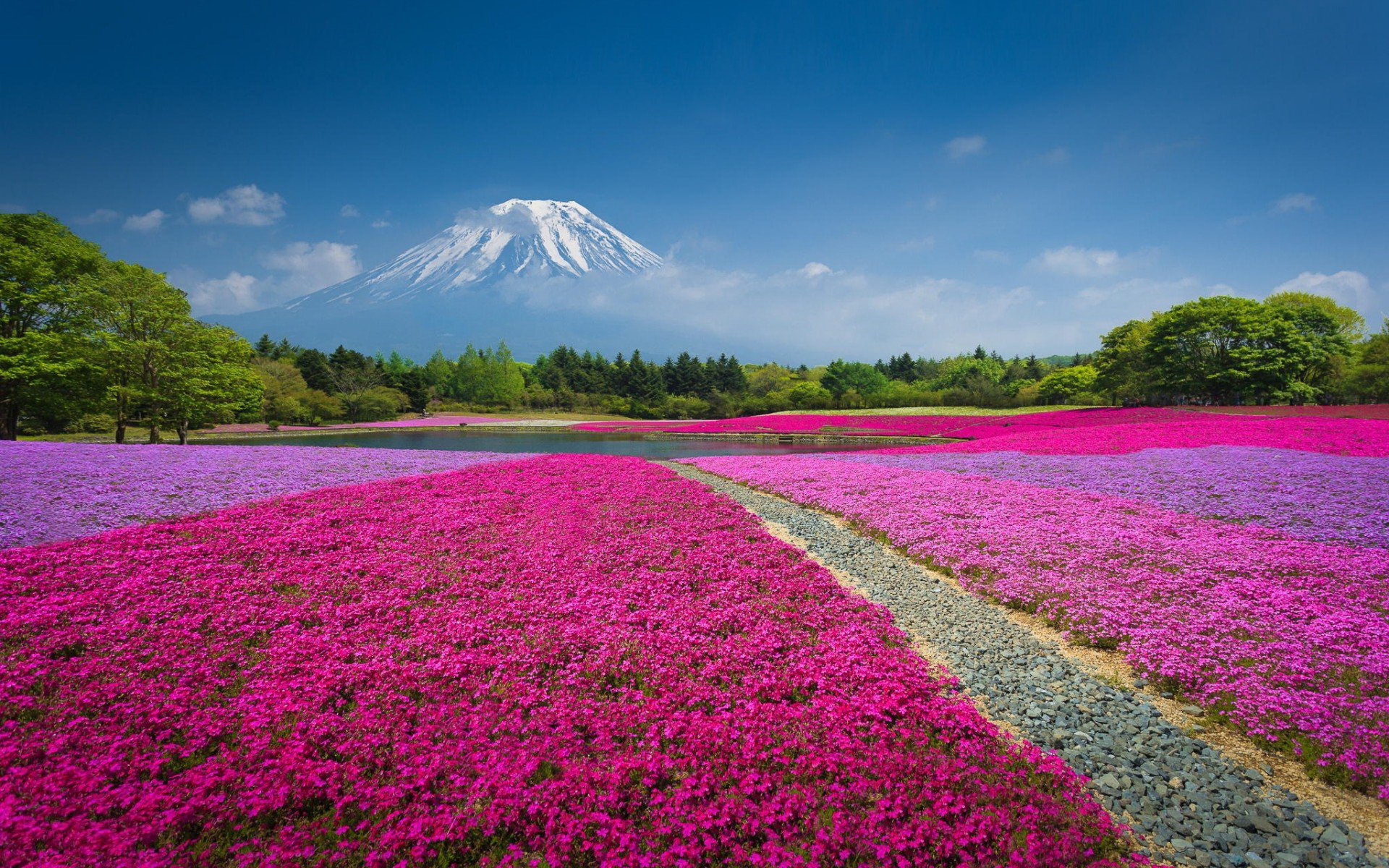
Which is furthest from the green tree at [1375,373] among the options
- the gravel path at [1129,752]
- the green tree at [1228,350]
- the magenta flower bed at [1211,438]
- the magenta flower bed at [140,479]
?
the magenta flower bed at [140,479]

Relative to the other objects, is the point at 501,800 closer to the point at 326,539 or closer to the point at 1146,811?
the point at 1146,811

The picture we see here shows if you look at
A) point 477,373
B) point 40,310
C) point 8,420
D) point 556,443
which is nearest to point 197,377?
point 40,310

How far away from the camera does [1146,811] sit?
4582 millimetres

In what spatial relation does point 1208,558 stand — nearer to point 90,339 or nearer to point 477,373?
point 90,339

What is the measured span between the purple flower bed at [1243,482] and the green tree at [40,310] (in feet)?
132

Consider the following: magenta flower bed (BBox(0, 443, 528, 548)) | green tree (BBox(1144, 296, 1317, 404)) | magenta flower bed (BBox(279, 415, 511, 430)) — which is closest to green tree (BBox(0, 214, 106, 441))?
magenta flower bed (BBox(0, 443, 528, 548))

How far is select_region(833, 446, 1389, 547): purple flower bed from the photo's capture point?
454 inches

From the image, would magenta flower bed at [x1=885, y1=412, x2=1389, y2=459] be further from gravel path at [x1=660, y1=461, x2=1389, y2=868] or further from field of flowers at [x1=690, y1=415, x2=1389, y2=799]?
gravel path at [x1=660, y1=461, x2=1389, y2=868]

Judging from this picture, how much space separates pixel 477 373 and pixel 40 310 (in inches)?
2678

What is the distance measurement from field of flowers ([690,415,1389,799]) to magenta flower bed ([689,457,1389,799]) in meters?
0.03

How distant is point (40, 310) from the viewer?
26125 mm

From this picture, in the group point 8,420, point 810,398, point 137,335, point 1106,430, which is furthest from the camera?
point 810,398

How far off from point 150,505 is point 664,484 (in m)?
12.7

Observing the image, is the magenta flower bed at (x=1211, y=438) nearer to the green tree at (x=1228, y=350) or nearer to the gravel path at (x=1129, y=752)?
the gravel path at (x=1129, y=752)
